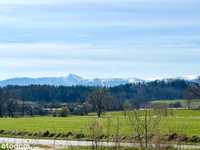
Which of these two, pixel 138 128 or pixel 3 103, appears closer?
pixel 138 128

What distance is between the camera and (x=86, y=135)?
62750 millimetres

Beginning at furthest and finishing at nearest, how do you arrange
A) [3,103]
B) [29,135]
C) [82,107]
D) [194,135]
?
[82,107] → [3,103] → [29,135] → [194,135]

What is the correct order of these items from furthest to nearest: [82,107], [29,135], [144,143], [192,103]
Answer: [192,103] → [82,107] → [29,135] → [144,143]

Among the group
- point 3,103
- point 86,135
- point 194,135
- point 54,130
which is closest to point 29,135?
point 54,130

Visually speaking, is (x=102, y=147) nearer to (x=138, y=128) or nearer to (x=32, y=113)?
(x=138, y=128)

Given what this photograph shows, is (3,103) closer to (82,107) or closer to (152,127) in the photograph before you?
(82,107)

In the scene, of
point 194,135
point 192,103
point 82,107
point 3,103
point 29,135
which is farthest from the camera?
point 192,103

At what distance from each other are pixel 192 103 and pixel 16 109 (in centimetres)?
4943

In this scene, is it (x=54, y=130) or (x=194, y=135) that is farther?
(x=54, y=130)

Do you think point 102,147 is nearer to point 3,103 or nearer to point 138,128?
point 138,128

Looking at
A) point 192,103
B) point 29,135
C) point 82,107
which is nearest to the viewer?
point 29,135

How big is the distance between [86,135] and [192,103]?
106063 millimetres

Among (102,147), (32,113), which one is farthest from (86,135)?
(32,113)

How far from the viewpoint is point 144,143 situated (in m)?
35.2
